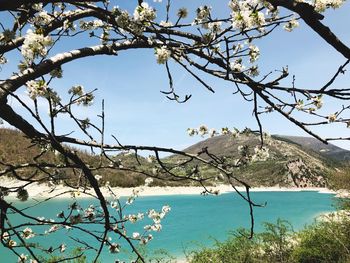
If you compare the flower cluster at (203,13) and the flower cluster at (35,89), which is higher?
the flower cluster at (203,13)

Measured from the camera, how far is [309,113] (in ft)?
8.34

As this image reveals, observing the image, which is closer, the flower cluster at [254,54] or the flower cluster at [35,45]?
the flower cluster at [35,45]

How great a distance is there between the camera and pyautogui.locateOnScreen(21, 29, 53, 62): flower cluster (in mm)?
2209

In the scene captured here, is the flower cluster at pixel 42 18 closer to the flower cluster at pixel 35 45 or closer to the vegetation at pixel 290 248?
the flower cluster at pixel 35 45

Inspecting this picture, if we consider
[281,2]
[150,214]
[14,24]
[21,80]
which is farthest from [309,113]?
[150,214]

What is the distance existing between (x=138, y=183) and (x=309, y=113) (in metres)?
74.9

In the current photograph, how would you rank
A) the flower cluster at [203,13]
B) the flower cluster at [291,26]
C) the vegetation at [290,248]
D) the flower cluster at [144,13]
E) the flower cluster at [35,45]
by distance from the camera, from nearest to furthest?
the flower cluster at [35,45] < the flower cluster at [144,13] < the flower cluster at [203,13] < the flower cluster at [291,26] < the vegetation at [290,248]

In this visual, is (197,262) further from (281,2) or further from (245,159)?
(281,2)

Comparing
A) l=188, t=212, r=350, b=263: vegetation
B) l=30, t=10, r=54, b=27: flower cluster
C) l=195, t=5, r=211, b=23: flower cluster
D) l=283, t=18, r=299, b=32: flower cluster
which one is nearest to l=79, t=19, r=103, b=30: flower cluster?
l=30, t=10, r=54, b=27: flower cluster

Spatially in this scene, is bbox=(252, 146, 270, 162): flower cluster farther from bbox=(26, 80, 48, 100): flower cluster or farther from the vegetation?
the vegetation

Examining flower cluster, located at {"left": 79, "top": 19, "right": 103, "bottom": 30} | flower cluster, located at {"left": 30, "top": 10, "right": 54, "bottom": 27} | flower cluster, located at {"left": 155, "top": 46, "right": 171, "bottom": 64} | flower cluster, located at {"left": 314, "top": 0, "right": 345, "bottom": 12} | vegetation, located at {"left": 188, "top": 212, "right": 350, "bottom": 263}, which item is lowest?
vegetation, located at {"left": 188, "top": 212, "right": 350, "bottom": 263}

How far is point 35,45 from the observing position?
2.21 metres

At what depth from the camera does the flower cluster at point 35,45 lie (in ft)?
7.25

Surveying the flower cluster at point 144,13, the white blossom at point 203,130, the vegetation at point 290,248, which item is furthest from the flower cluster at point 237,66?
the vegetation at point 290,248
